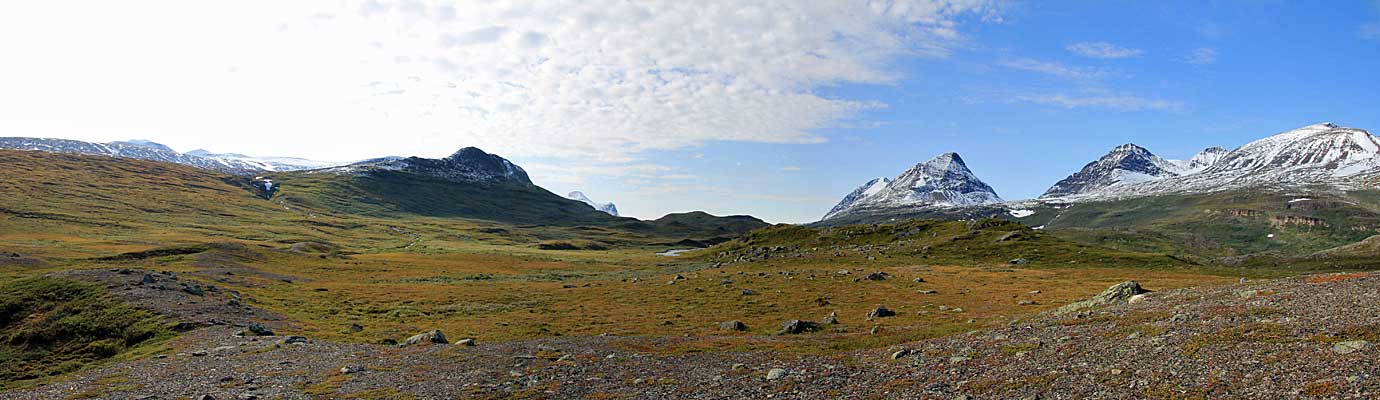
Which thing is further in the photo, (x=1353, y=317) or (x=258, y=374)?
(x=258, y=374)

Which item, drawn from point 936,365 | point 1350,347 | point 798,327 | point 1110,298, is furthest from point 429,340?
point 1350,347

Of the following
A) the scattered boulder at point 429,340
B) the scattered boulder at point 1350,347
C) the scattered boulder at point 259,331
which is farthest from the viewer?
the scattered boulder at point 259,331

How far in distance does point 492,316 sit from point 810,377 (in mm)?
42044

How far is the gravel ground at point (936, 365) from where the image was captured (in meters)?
20.7

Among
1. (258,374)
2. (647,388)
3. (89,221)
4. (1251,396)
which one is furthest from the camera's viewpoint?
(89,221)

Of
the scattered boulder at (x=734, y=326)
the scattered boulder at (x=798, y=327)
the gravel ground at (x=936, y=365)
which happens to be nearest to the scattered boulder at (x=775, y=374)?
the gravel ground at (x=936, y=365)

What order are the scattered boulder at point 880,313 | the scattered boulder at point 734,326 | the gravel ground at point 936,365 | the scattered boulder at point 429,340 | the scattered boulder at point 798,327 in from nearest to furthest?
the gravel ground at point 936,365 < the scattered boulder at point 429,340 < the scattered boulder at point 798,327 < the scattered boulder at point 734,326 < the scattered boulder at point 880,313

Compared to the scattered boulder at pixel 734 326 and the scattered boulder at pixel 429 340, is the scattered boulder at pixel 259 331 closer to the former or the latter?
the scattered boulder at pixel 429 340

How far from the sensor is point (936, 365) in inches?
1149

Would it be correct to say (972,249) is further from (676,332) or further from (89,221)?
(89,221)

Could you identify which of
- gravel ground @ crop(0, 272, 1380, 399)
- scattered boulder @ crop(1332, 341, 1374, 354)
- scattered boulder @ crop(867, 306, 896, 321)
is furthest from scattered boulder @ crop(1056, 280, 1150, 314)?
scattered boulder @ crop(1332, 341, 1374, 354)

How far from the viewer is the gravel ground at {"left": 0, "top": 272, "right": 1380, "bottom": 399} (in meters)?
20.7

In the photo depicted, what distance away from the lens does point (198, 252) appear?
112 metres

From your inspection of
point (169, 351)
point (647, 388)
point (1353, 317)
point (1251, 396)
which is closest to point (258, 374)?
point (169, 351)
